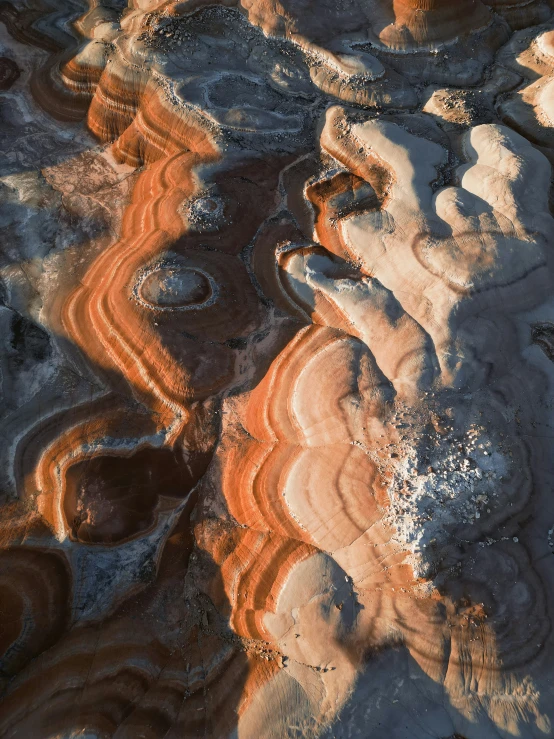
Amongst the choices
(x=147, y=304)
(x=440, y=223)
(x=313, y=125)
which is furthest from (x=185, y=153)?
(x=440, y=223)

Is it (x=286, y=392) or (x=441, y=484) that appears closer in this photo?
(x=441, y=484)

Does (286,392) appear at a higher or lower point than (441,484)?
lower

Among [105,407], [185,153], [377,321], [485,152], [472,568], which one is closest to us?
[472,568]

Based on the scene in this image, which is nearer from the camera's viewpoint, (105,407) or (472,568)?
(472,568)

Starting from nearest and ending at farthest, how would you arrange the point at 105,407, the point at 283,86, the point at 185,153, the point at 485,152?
the point at 105,407, the point at 485,152, the point at 185,153, the point at 283,86

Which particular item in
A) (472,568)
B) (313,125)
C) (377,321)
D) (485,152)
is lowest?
(472,568)

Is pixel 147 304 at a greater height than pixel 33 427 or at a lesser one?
greater

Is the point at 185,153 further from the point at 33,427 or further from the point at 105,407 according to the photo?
the point at 33,427
